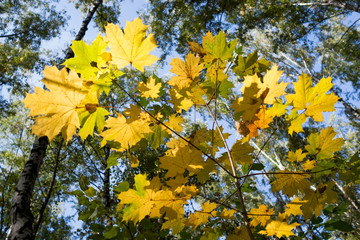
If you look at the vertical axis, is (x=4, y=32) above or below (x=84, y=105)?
above

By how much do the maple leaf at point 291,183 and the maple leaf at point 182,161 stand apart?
32cm

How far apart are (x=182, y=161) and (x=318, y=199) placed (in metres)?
0.48

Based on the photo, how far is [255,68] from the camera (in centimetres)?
87

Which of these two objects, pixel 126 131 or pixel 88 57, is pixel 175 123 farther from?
pixel 88 57

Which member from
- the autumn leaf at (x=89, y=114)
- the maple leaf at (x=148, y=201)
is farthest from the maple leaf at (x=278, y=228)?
the autumn leaf at (x=89, y=114)

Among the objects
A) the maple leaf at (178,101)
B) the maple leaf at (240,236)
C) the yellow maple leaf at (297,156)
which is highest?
the maple leaf at (178,101)

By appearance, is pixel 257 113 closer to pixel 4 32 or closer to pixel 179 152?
pixel 179 152

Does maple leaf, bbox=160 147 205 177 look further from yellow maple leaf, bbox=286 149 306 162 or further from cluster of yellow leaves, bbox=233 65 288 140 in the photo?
yellow maple leaf, bbox=286 149 306 162

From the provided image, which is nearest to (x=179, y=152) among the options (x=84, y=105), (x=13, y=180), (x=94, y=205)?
(x=84, y=105)

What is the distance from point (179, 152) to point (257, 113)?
0.95 feet

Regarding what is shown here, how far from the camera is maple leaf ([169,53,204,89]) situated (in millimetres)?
823

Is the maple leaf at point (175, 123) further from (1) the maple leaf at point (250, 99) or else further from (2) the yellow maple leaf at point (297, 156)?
(2) the yellow maple leaf at point (297, 156)

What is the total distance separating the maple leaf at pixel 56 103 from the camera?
0.62 meters

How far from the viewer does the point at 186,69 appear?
842mm
